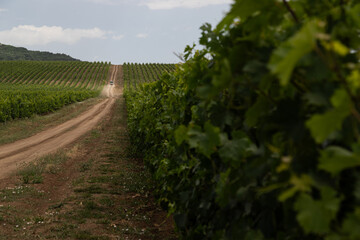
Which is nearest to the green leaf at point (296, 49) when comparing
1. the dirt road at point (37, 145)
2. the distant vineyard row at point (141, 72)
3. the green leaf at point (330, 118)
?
the green leaf at point (330, 118)

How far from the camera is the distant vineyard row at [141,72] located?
82338 millimetres

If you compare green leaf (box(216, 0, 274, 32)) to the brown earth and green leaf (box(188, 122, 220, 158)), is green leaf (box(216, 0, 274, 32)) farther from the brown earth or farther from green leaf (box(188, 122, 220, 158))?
the brown earth

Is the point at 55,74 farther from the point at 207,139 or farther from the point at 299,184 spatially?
the point at 299,184

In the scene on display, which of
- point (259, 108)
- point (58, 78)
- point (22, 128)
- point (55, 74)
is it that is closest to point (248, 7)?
point (259, 108)

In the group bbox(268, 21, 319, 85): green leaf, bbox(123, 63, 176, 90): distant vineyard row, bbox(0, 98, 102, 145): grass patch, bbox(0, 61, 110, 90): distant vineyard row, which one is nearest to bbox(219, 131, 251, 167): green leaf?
bbox(268, 21, 319, 85): green leaf

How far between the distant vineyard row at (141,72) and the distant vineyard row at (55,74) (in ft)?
20.3

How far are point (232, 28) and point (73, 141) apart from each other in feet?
47.7

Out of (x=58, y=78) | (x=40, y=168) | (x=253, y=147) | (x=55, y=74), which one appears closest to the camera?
(x=253, y=147)

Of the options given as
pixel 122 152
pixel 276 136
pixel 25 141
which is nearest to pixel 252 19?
pixel 276 136

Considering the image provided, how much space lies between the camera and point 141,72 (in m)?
94.7

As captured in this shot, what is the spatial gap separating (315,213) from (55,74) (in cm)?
9179

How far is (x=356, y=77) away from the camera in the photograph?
28.4 inches

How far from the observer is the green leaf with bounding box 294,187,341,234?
83cm

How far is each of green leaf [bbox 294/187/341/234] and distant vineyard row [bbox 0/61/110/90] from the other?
7317 centimetres
